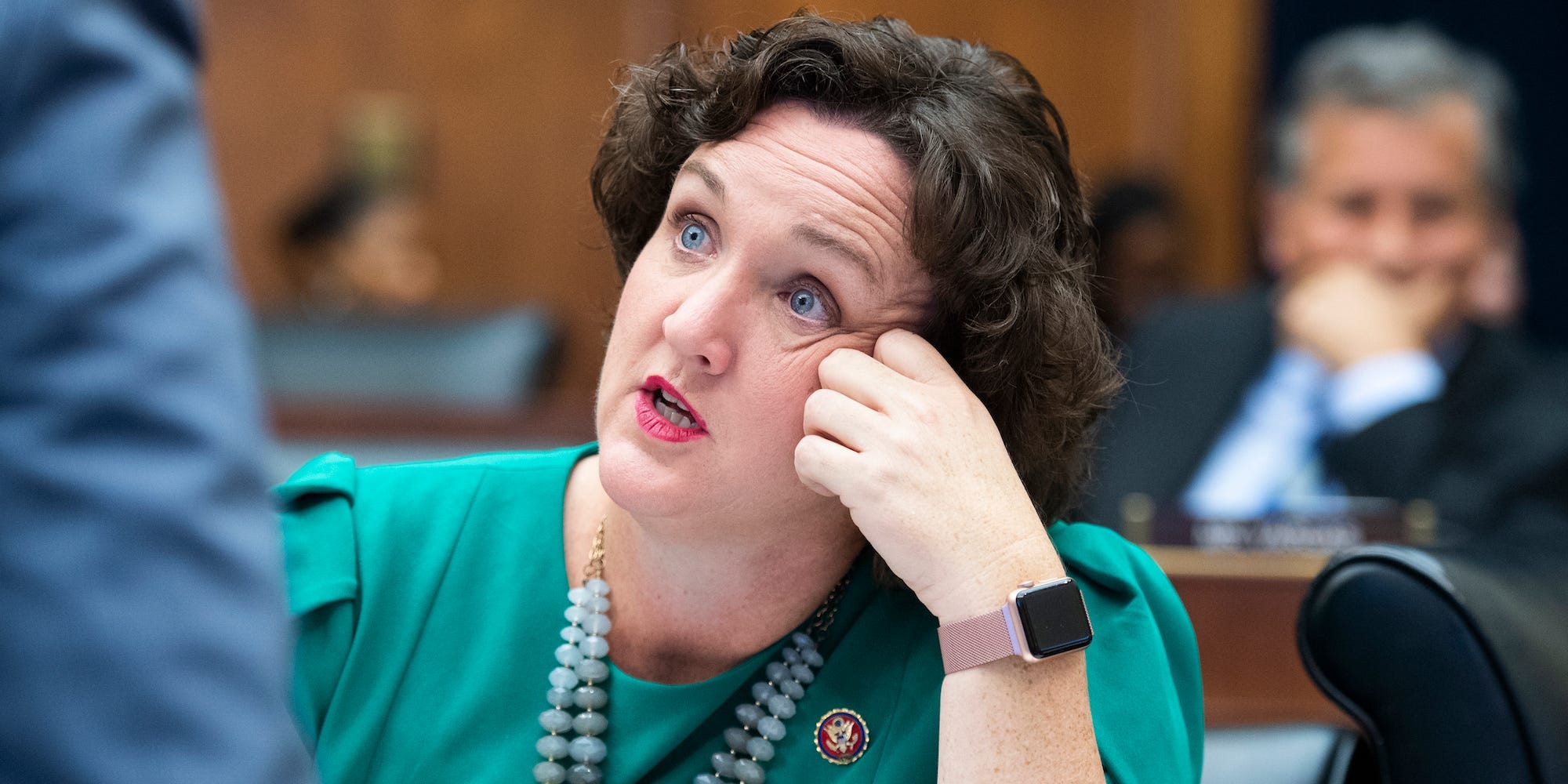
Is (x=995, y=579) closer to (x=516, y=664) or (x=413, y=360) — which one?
(x=516, y=664)

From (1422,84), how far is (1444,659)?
205 cm

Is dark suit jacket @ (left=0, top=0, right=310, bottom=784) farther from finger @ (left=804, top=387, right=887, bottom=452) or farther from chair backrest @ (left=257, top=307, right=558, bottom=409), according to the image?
chair backrest @ (left=257, top=307, right=558, bottom=409)

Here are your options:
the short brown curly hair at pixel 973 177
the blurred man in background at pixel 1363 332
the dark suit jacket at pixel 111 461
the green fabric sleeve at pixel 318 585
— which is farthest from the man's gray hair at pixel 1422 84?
the dark suit jacket at pixel 111 461

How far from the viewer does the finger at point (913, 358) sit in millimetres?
1345

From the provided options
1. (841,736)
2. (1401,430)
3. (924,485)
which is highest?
(924,485)

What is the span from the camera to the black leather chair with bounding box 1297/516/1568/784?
48.6 inches

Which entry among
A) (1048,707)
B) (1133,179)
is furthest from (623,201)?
(1133,179)

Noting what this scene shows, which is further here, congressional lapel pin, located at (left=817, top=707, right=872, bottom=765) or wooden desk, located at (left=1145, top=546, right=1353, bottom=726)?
wooden desk, located at (left=1145, top=546, right=1353, bottom=726)

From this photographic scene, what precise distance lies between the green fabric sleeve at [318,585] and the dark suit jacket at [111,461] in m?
0.94

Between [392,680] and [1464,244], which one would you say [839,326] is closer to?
[392,680]

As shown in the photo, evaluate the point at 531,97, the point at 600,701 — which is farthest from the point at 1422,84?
the point at 531,97

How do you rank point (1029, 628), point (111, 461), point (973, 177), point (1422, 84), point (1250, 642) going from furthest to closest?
point (1422, 84) < point (1250, 642) < point (973, 177) < point (1029, 628) < point (111, 461)

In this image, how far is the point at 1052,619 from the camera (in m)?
1.24

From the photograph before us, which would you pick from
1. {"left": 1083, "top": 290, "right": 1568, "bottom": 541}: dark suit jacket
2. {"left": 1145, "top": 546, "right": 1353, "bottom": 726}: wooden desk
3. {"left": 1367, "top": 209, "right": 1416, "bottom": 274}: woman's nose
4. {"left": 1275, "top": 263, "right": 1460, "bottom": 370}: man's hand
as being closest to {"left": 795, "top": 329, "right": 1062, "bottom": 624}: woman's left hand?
{"left": 1145, "top": 546, "right": 1353, "bottom": 726}: wooden desk
